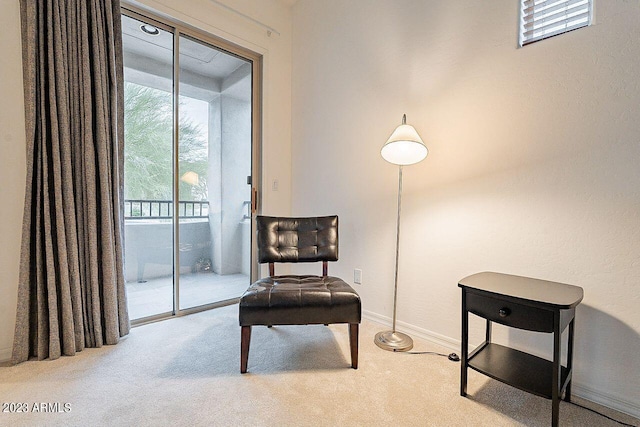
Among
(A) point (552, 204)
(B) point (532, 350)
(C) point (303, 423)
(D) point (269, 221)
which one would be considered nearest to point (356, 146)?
(D) point (269, 221)

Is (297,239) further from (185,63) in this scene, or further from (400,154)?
(185,63)

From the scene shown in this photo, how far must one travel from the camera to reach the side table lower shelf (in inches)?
52.0

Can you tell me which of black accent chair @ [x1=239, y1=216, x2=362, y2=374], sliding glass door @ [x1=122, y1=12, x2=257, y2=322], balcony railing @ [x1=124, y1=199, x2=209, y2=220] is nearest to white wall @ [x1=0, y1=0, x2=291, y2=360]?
sliding glass door @ [x1=122, y1=12, x2=257, y2=322]

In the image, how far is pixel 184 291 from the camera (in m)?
2.67

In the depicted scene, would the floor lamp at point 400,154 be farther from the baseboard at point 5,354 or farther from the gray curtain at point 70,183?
the baseboard at point 5,354

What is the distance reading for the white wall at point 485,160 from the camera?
1.42 m

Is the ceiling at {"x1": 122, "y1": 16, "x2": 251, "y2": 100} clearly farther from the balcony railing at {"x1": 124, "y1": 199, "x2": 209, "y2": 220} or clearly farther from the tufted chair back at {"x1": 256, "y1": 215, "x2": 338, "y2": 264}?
the tufted chair back at {"x1": 256, "y1": 215, "x2": 338, "y2": 264}

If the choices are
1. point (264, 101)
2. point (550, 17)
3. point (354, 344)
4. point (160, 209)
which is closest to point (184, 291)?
point (160, 209)

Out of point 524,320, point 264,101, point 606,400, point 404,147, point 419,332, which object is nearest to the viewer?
point 524,320

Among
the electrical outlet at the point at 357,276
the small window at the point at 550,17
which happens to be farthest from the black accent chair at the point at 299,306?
the small window at the point at 550,17

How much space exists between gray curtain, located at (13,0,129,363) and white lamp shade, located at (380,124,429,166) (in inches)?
73.6

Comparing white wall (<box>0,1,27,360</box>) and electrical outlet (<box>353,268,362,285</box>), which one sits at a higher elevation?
white wall (<box>0,1,27,360</box>)

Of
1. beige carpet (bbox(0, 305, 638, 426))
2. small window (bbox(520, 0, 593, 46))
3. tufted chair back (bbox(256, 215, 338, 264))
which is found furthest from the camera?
tufted chair back (bbox(256, 215, 338, 264))

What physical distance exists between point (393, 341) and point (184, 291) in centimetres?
180
